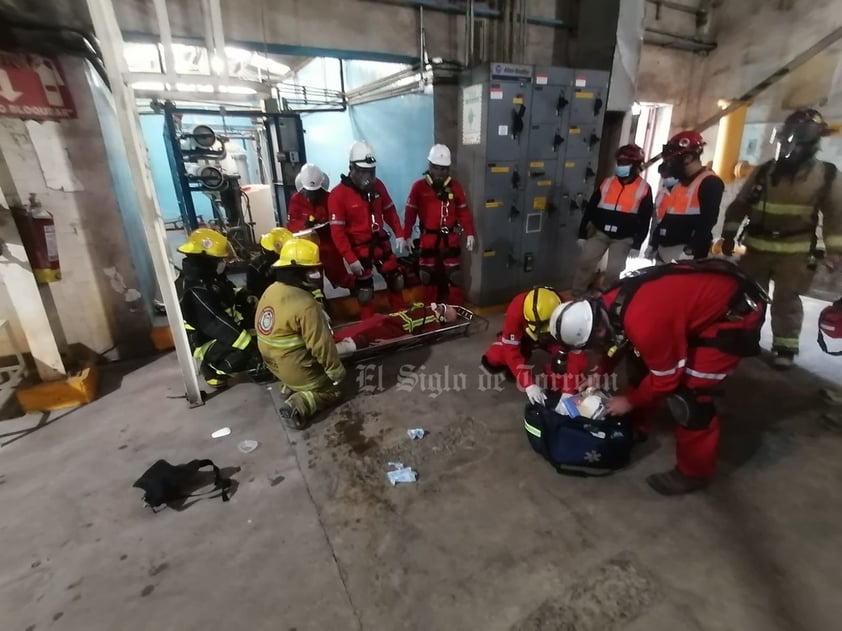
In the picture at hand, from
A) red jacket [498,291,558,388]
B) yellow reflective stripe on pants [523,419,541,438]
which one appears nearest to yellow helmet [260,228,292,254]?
red jacket [498,291,558,388]

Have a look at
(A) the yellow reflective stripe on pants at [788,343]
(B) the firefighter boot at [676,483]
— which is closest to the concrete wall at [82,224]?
(B) the firefighter boot at [676,483]

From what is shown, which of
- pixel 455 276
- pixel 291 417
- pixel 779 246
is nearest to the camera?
pixel 291 417

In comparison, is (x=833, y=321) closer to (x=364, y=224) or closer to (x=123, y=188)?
(x=364, y=224)

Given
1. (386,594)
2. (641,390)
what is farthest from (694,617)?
(386,594)

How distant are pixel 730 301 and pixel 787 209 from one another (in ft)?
6.12

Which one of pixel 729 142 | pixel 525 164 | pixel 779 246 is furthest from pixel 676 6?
pixel 779 246

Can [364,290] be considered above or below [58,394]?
above

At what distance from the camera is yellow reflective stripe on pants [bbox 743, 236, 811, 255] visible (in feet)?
10.6

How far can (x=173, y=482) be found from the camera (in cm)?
229

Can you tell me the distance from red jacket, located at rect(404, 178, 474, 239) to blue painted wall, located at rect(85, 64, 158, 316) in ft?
7.72

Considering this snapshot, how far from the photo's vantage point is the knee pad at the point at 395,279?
4379 mm

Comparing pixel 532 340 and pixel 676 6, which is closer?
pixel 532 340

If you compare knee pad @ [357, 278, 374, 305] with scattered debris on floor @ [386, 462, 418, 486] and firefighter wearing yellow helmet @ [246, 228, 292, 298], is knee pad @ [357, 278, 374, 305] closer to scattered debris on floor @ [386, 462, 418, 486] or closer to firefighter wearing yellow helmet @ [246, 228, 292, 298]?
firefighter wearing yellow helmet @ [246, 228, 292, 298]

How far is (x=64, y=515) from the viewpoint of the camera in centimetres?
222
